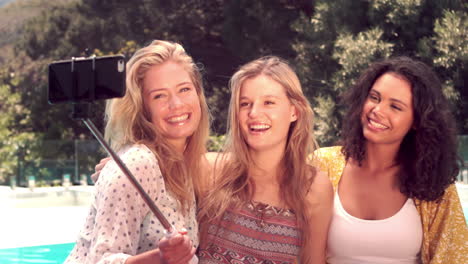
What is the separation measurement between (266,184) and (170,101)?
0.64 meters

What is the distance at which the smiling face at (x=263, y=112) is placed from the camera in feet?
9.04

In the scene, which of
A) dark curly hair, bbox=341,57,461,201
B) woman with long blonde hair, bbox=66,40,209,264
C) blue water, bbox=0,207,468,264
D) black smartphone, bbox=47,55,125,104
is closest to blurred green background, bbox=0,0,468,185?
blue water, bbox=0,207,468,264

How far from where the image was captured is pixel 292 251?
272 centimetres

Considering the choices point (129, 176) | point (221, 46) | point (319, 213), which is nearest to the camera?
point (129, 176)

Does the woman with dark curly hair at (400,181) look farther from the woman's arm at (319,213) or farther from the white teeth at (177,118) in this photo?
the white teeth at (177,118)

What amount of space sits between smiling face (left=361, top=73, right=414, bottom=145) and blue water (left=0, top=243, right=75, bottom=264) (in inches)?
248

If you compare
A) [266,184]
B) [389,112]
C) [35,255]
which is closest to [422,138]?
[389,112]

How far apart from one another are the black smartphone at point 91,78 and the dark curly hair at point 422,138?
1.91 m

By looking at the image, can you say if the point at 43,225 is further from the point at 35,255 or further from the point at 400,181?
the point at 400,181

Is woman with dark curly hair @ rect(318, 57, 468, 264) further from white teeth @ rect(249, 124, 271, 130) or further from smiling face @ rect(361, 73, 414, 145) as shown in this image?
white teeth @ rect(249, 124, 271, 130)

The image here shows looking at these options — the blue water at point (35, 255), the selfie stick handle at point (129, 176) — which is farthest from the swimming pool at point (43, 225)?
the selfie stick handle at point (129, 176)

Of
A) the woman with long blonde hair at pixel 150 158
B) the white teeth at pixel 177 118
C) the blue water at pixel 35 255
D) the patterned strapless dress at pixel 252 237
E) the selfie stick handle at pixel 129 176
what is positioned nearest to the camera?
the selfie stick handle at pixel 129 176

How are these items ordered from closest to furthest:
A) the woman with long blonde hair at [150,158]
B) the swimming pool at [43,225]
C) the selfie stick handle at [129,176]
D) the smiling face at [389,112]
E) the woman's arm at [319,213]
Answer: the selfie stick handle at [129,176] < the woman with long blonde hair at [150,158] < the woman's arm at [319,213] < the smiling face at [389,112] < the swimming pool at [43,225]

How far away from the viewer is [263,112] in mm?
2758
